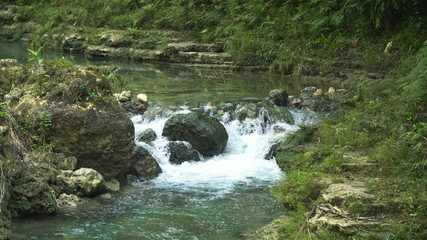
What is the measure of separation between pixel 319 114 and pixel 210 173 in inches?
141

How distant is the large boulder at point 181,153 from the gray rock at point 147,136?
1.69 feet

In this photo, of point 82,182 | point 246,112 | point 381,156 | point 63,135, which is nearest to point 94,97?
point 63,135

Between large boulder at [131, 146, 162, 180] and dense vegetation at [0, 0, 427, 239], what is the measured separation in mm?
2207

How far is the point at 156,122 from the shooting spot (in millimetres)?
10047

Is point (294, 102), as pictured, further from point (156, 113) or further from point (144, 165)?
point (144, 165)

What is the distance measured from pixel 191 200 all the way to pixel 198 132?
105 inches

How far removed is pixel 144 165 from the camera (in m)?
7.84

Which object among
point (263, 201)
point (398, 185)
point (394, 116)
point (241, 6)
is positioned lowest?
point (263, 201)

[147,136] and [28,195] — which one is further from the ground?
[147,136]

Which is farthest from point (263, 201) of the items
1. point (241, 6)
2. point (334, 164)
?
point (241, 6)

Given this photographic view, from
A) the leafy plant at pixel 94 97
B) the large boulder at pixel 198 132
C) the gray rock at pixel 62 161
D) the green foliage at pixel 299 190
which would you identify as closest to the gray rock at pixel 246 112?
the large boulder at pixel 198 132

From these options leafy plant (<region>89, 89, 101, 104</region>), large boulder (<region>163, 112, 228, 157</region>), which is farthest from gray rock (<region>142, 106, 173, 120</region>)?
leafy plant (<region>89, 89, 101, 104</region>)

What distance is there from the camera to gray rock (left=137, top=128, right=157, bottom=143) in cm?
916

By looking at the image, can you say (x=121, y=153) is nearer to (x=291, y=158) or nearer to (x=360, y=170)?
(x=291, y=158)
